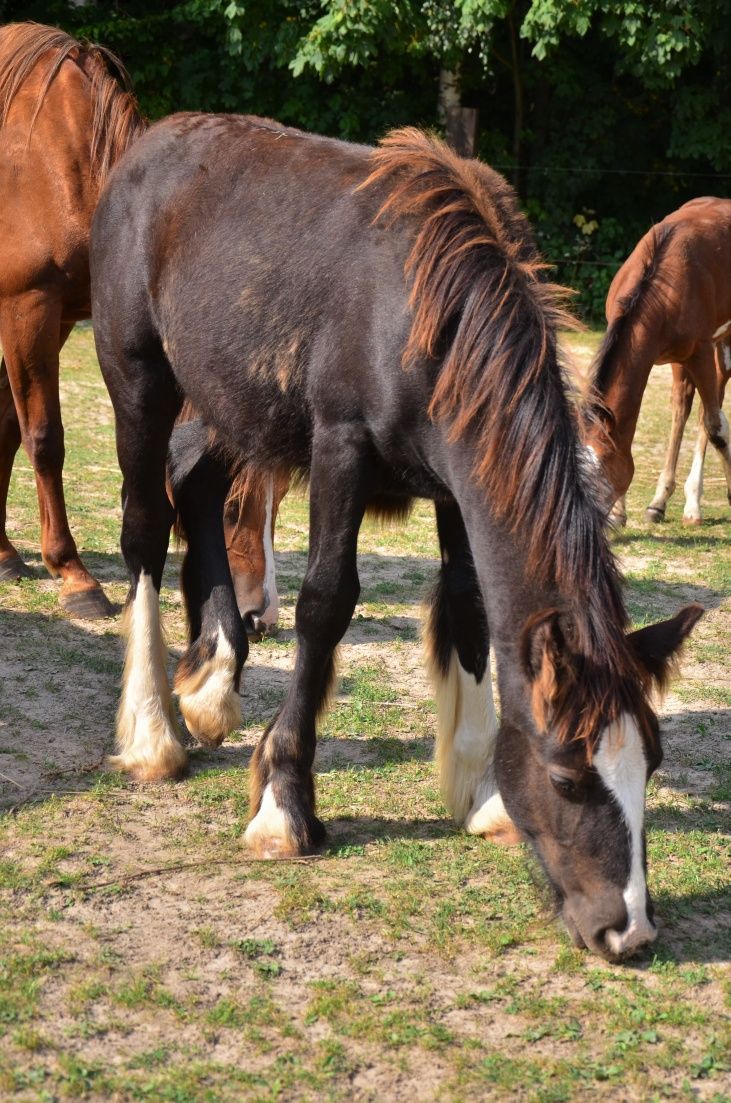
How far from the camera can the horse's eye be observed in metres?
2.94

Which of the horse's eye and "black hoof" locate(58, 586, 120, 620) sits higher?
the horse's eye

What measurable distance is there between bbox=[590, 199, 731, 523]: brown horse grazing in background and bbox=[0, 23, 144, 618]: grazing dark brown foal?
313 centimetres

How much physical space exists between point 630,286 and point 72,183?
393cm

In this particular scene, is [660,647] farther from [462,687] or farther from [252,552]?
[252,552]

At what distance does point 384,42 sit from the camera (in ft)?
49.5

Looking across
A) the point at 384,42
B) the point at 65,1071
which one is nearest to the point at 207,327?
the point at 65,1071

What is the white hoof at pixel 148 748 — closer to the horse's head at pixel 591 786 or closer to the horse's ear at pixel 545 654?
the horse's head at pixel 591 786

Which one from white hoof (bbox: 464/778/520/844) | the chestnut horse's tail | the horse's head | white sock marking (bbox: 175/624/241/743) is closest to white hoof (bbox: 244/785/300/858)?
white hoof (bbox: 464/778/520/844)

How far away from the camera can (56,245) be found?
550 cm

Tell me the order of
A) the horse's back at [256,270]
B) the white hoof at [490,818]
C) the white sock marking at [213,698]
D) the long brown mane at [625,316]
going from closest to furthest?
the horse's back at [256,270], the white hoof at [490,818], the white sock marking at [213,698], the long brown mane at [625,316]

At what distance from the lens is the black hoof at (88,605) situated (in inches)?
224

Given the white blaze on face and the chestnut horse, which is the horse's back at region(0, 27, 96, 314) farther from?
the white blaze on face

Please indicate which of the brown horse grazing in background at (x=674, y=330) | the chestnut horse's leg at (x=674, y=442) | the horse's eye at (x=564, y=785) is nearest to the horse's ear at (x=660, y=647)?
the horse's eye at (x=564, y=785)

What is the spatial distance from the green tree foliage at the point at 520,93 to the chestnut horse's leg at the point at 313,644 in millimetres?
12548
